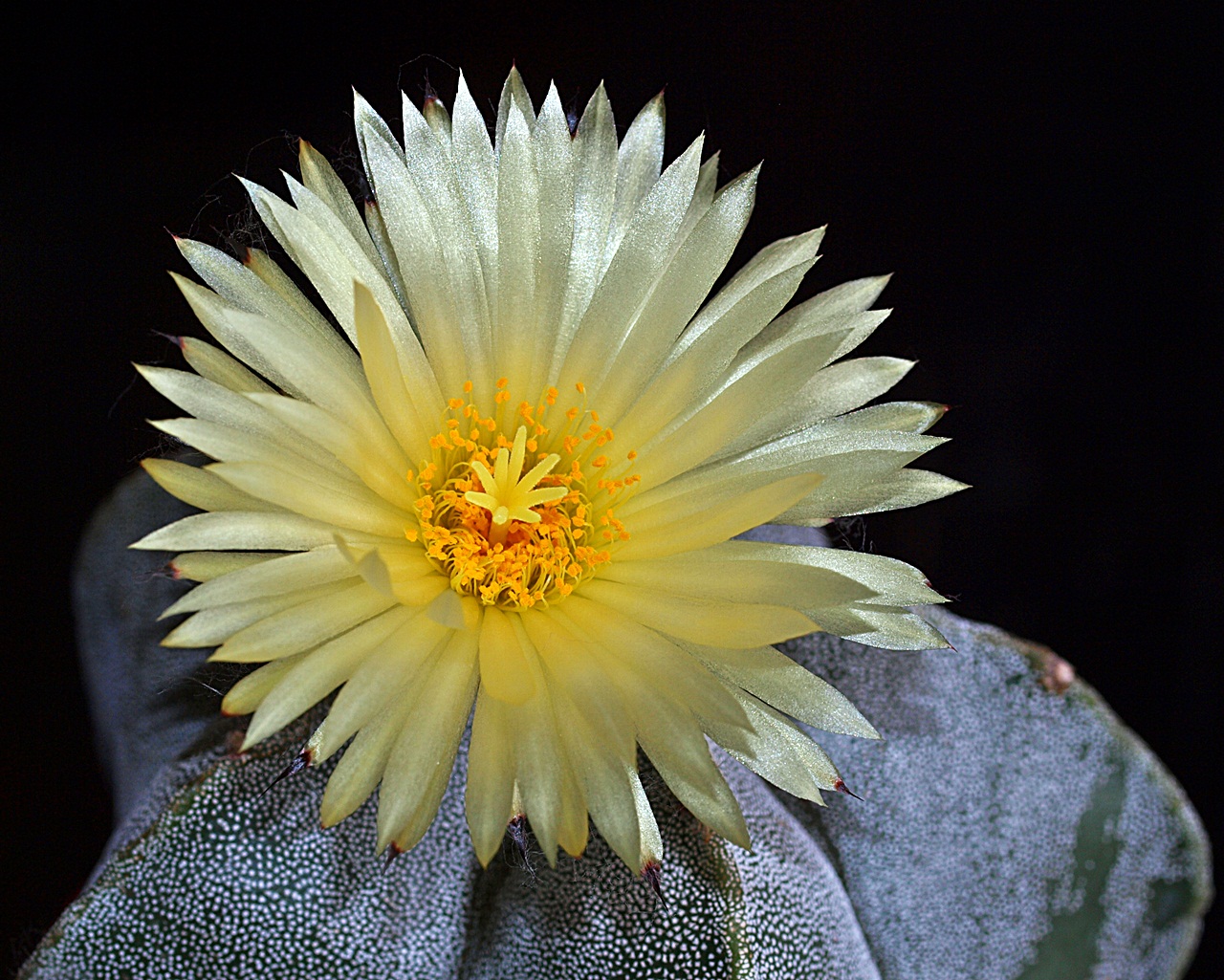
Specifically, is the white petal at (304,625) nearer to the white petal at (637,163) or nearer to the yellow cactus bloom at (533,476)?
the yellow cactus bloom at (533,476)

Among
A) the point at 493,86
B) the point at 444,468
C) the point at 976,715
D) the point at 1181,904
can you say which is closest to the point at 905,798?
the point at 976,715

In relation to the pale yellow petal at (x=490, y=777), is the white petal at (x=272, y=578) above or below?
above

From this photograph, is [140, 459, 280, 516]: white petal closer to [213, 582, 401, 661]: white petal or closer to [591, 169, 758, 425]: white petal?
[213, 582, 401, 661]: white petal

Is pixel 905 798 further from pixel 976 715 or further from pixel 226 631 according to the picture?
pixel 226 631

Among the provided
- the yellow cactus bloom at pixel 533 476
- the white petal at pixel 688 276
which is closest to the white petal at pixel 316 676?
the yellow cactus bloom at pixel 533 476

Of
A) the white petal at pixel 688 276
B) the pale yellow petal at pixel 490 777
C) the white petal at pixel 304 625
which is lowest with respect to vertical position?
the pale yellow petal at pixel 490 777

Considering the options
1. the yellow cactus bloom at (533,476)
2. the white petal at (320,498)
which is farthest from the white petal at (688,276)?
the white petal at (320,498)
